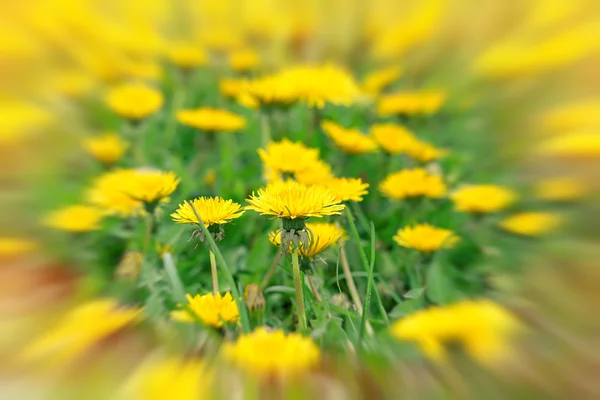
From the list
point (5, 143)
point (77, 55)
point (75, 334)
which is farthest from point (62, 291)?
point (77, 55)

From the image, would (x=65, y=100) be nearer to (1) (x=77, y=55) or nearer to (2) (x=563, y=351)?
(1) (x=77, y=55)

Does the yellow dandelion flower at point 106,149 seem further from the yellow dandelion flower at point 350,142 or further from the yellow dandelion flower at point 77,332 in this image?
the yellow dandelion flower at point 77,332

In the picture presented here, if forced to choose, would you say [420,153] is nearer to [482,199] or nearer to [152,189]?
[482,199]

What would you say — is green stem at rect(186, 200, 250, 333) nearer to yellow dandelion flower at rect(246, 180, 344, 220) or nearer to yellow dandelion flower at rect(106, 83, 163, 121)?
yellow dandelion flower at rect(246, 180, 344, 220)

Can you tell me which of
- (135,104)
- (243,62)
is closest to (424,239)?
(135,104)

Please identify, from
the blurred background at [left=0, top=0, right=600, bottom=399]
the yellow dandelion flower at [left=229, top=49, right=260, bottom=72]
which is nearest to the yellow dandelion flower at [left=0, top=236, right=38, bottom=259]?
the blurred background at [left=0, top=0, right=600, bottom=399]
